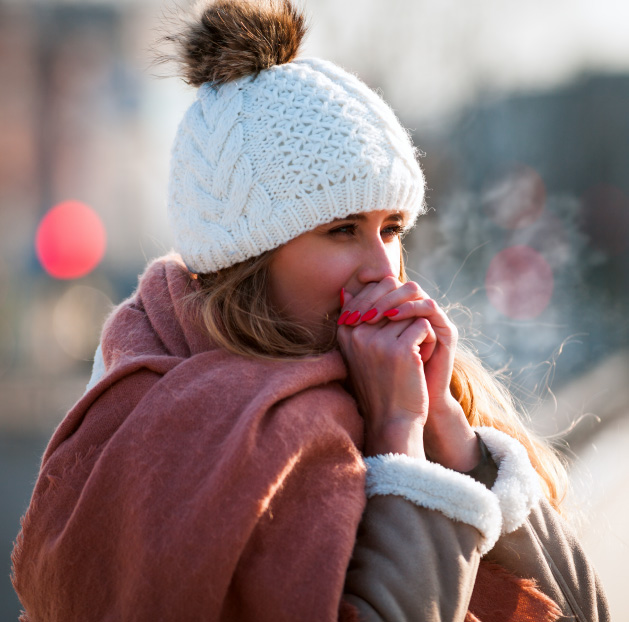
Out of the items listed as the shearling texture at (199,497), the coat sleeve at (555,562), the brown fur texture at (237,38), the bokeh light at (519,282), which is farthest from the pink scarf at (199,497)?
the bokeh light at (519,282)

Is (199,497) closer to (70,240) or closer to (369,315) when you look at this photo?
(369,315)

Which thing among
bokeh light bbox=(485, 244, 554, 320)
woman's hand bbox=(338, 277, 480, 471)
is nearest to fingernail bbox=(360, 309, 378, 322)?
woman's hand bbox=(338, 277, 480, 471)

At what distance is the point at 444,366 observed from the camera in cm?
189

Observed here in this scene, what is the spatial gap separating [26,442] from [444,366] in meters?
7.86

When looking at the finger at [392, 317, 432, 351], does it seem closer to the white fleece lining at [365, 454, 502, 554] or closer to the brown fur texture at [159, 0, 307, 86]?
the white fleece lining at [365, 454, 502, 554]

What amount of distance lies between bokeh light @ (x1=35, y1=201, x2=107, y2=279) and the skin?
1349cm

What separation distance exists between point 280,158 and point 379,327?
1.81 ft

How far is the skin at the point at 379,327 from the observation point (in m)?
1.77

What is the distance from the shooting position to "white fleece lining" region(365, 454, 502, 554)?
1.55 meters

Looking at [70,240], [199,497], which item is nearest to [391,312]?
[199,497]

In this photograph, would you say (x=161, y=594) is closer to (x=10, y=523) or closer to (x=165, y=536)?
(x=165, y=536)

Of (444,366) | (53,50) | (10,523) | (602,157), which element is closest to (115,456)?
(444,366)

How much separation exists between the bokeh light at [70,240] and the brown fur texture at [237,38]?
13.2 m

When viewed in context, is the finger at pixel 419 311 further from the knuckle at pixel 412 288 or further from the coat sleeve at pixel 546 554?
the coat sleeve at pixel 546 554
